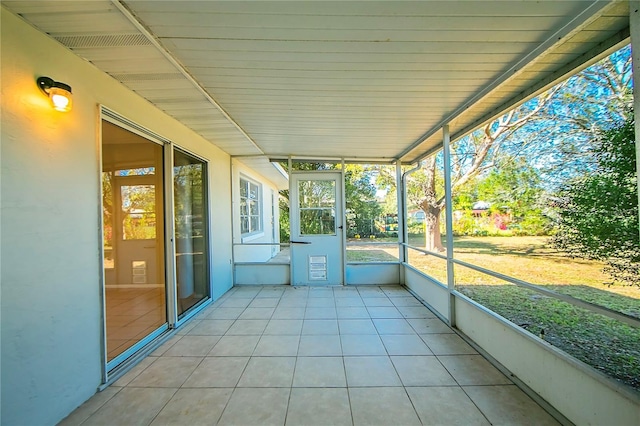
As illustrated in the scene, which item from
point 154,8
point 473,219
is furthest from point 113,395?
point 473,219

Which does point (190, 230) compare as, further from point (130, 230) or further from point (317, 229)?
point (317, 229)

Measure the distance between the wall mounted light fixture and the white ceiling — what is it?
29 cm

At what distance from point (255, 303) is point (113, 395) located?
6.52ft

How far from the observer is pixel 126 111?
2.22 meters

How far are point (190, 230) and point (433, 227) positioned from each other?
6033mm

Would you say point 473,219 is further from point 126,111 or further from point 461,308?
point 126,111

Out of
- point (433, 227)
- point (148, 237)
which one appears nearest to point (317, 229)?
point (148, 237)

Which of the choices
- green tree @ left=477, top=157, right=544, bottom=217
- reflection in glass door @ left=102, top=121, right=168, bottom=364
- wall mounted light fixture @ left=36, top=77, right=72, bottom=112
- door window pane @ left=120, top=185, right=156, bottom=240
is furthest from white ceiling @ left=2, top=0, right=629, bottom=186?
door window pane @ left=120, top=185, right=156, bottom=240

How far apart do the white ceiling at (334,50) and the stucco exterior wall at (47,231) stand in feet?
0.73

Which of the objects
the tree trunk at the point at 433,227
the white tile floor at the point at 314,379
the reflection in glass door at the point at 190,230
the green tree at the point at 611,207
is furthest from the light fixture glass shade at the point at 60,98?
the tree trunk at the point at 433,227

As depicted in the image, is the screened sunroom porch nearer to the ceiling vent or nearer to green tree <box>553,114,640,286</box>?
the ceiling vent

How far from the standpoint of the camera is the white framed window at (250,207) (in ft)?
18.7

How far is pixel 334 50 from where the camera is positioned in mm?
1694

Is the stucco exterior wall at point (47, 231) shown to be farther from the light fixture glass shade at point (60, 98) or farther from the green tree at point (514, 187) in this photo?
the green tree at point (514, 187)
